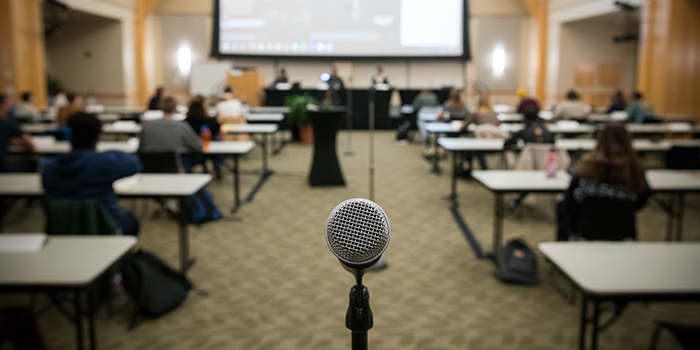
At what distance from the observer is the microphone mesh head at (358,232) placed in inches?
34.9

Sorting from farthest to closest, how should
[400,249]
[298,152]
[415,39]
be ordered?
[415,39] < [298,152] < [400,249]

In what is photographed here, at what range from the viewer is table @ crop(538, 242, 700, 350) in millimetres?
1749

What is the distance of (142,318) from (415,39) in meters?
13.6

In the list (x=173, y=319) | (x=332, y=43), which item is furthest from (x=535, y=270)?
(x=332, y=43)

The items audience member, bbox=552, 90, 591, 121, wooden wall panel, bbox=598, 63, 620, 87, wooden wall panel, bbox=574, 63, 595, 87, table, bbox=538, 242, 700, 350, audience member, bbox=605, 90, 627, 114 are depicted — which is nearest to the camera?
table, bbox=538, 242, 700, 350

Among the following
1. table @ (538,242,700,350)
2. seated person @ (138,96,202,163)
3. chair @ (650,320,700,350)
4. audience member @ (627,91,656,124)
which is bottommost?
chair @ (650,320,700,350)

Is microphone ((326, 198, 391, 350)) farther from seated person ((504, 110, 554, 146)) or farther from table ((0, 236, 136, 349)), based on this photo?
seated person ((504, 110, 554, 146))

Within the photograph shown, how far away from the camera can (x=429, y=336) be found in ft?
9.19

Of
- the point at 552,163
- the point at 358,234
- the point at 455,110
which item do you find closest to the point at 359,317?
the point at 358,234

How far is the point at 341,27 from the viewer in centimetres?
1517

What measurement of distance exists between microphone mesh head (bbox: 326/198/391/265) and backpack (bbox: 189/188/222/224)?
14.1 ft

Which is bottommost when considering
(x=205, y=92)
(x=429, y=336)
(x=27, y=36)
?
(x=429, y=336)

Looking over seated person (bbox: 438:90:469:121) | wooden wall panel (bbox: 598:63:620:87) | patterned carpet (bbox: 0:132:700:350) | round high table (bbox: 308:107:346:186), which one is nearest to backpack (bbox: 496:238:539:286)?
patterned carpet (bbox: 0:132:700:350)

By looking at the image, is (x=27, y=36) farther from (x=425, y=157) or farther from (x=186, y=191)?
(x=186, y=191)
